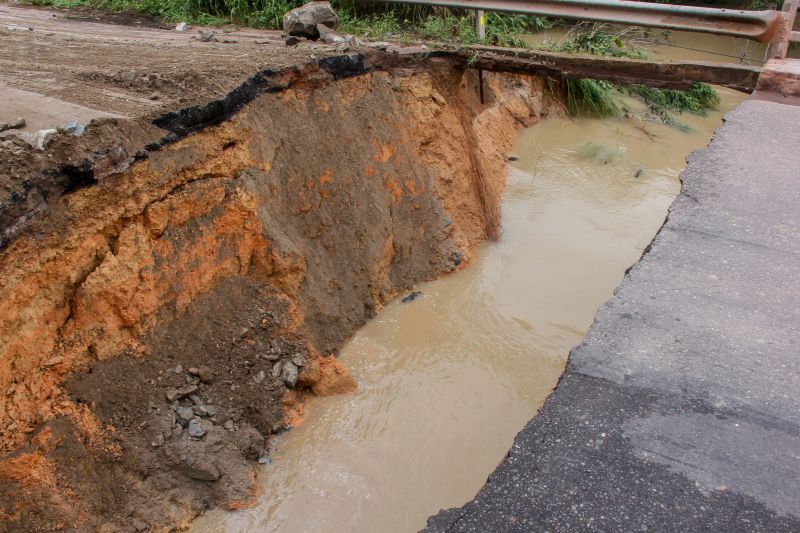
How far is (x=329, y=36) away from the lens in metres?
6.32

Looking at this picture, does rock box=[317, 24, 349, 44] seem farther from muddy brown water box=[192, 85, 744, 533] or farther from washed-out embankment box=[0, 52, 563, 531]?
muddy brown water box=[192, 85, 744, 533]

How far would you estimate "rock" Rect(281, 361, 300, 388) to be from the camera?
15.4 ft

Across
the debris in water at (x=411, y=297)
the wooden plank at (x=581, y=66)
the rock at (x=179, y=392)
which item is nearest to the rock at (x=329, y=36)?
the wooden plank at (x=581, y=66)

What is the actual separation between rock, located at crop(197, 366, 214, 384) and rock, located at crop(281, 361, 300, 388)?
0.54m

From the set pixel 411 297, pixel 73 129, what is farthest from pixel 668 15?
pixel 73 129

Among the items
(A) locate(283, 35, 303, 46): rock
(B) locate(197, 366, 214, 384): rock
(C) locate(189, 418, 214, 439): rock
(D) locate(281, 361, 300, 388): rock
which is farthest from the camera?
(A) locate(283, 35, 303, 46): rock

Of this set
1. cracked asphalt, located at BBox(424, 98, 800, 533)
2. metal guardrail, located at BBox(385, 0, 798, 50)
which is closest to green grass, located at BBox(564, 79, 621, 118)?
metal guardrail, located at BBox(385, 0, 798, 50)

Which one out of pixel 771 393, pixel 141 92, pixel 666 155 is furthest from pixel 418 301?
pixel 666 155

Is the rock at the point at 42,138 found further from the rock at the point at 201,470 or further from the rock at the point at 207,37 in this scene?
the rock at the point at 207,37

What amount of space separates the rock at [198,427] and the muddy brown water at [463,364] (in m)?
0.48

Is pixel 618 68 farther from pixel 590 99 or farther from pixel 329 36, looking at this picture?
pixel 590 99

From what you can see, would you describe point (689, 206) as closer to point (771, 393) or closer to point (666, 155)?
point (771, 393)

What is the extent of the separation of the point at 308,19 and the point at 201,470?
4.52 meters

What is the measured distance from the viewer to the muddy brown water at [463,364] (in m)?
4.18
